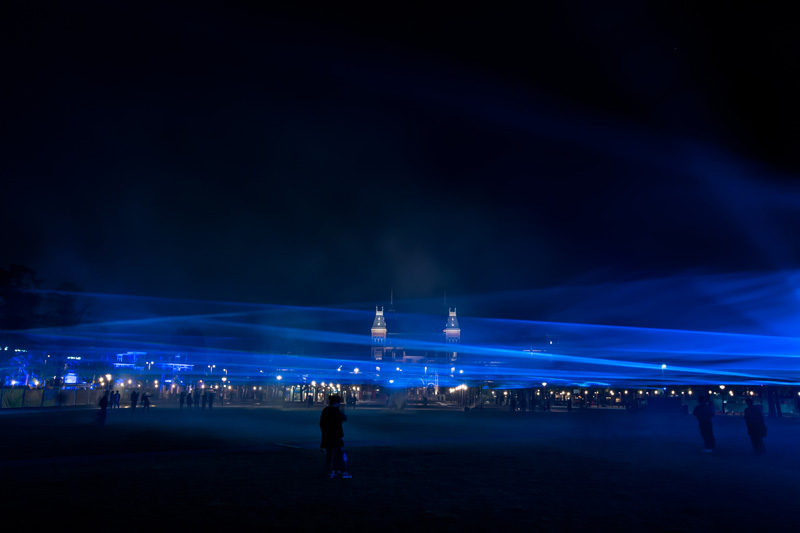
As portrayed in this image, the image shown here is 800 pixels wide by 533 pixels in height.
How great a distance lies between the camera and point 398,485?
9570 mm

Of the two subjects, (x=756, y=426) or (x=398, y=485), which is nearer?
(x=398, y=485)

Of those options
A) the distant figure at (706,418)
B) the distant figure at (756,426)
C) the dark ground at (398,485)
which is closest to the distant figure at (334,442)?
the dark ground at (398,485)

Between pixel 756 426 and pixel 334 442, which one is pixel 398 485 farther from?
pixel 756 426

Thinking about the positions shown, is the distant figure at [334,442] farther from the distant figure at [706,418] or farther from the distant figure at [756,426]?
the distant figure at [756,426]

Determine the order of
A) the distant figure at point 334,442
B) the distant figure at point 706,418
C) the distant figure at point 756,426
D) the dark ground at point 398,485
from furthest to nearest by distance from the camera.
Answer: the distant figure at point 706,418
the distant figure at point 756,426
the distant figure at point 334,442
the dark ground at point 398,485

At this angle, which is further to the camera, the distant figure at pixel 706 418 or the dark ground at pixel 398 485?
the distant figure at pixel 706 418

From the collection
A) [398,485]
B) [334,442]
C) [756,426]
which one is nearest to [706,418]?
[756,426]

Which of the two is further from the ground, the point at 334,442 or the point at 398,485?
the point at 334,442

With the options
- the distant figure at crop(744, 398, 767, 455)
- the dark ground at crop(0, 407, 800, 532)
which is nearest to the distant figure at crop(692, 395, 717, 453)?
the dark ground at crop(0, 407, 800, 532)

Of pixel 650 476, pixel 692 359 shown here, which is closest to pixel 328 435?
pixel 650 476

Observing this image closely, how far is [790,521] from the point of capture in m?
7.26

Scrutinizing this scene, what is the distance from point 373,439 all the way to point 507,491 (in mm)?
9704

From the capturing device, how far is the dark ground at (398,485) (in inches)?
279

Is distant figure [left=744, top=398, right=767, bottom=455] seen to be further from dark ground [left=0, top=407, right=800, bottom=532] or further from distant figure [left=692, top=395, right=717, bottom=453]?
distant figure [left=692, top=395, right=717, bottom=453]
